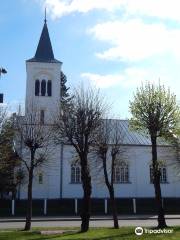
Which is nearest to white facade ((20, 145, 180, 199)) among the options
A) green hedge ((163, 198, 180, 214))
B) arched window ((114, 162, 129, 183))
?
arched window ((114, 162, 129, 183))

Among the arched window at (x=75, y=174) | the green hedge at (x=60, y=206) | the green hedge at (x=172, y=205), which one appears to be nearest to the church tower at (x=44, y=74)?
the arched window at (x=75, y=174)

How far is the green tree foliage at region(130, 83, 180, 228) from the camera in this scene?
889 inches

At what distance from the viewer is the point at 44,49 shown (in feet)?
174

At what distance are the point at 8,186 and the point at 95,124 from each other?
23.9 m

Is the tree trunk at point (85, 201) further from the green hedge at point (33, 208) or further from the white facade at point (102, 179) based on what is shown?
the white facade at point (102, 179)

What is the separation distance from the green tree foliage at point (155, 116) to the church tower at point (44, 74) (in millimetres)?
28840

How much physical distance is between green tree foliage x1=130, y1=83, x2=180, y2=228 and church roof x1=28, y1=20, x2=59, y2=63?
31.3 meters

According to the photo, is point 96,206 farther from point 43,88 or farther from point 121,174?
point 43,88

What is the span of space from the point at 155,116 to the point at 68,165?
28.5 meters

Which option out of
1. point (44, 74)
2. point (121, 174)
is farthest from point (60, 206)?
point (44, 74)

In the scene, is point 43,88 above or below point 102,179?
above

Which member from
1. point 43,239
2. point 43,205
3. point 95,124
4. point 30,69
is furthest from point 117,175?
point 43,239

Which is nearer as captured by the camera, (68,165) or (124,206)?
(124,206)

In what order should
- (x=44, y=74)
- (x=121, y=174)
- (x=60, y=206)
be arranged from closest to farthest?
(x=60, y=206)
(x=121, y=174)
(x=44, y=74)
